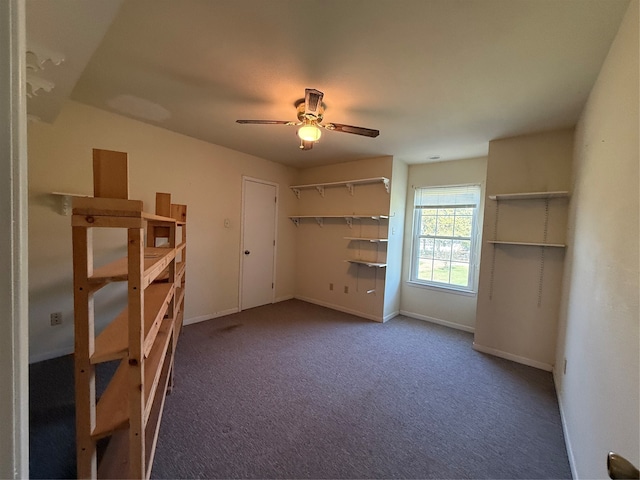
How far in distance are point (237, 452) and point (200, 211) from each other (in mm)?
2806

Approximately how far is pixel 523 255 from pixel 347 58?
269 centimetres

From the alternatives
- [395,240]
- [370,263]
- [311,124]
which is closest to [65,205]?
[311,124]

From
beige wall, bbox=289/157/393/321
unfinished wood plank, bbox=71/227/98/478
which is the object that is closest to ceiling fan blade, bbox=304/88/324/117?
unfinished wood plank, bbox=71/227/98/478

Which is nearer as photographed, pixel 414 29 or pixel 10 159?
pixel 10 159

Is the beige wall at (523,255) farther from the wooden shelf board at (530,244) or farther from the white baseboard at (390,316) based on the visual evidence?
the white baseboard at (390,316)

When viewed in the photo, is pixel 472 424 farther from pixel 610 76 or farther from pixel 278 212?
pixel 278 212

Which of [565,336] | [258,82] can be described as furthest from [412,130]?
[565,336]

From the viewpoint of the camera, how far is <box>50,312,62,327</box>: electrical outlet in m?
2.59

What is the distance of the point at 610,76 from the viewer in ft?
5.04

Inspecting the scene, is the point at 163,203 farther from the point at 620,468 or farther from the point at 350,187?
the point at 620,468

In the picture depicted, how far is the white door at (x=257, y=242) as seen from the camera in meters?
4.21

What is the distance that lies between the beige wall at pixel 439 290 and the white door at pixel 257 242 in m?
2.24

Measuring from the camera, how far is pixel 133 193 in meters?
3.01

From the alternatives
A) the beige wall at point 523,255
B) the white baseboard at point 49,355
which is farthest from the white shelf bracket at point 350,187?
the white baseboard at point 49,355
